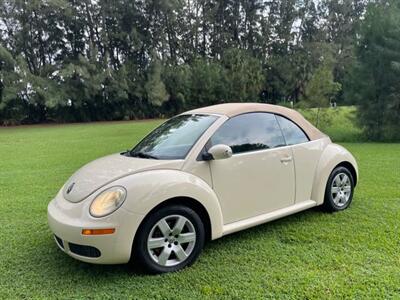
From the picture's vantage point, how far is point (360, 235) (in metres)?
3.43

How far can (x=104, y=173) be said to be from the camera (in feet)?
9.89

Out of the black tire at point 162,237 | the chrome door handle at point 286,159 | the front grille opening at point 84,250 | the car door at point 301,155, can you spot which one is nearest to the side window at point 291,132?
the car door at point 301,155

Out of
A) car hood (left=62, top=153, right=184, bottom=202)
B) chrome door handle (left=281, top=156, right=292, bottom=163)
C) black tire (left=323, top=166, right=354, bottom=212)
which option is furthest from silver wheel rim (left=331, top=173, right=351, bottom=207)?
car hood (left=62, top=153, right=184, bottom=202)

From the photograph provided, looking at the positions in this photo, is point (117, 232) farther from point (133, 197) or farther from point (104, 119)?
point (104, 119)

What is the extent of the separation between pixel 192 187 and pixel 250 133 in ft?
3.07

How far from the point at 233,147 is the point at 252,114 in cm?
49

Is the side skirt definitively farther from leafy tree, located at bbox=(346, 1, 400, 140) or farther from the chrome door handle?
leafy tree, located at bbox=(346, 1, 400, 140)

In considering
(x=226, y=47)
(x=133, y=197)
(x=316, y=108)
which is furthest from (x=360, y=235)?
(x=226, y=47)

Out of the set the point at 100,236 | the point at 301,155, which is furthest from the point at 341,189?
the point at 100,236

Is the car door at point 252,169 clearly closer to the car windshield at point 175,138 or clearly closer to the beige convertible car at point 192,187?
the beige convertible car at point 192,187

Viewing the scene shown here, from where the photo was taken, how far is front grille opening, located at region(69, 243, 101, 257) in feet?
8.54

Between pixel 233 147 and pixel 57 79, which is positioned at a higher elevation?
pixel 57 79

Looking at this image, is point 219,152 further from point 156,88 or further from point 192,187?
point 156,88

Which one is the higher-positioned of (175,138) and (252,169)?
(175,138)
